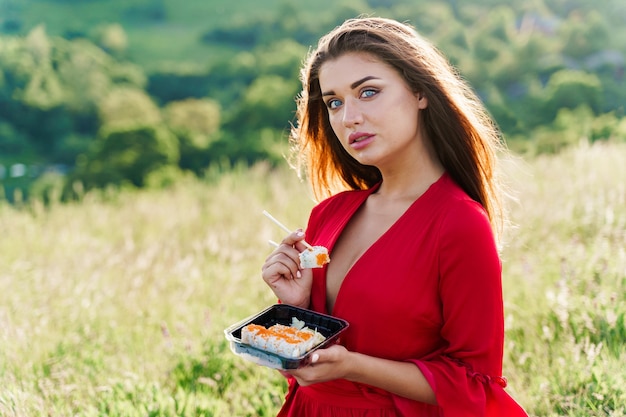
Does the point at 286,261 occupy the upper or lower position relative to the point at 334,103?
lower

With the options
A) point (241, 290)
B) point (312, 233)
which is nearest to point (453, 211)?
point (312, 233)

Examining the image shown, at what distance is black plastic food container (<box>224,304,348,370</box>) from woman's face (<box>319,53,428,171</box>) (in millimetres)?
473

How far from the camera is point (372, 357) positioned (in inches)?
63.0

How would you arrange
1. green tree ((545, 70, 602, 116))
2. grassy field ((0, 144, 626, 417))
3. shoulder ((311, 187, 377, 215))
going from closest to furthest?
shoulder ((311, 187, 377, 215)) → grassy field ((0, 144, 626, 417)) → green tree ((545, 70, 602, 116))

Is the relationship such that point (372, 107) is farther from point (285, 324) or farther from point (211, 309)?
point (211, 309)

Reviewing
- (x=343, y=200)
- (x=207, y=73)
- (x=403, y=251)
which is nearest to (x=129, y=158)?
(x=207, y=73)

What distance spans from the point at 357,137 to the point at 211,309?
2.68 meters

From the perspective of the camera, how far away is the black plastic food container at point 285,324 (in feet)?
4.89

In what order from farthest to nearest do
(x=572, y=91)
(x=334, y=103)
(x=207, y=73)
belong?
(x=207, y=73) → (x=572, y=91) → (x=334, y=103)

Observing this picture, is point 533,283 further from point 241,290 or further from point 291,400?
point 291,400

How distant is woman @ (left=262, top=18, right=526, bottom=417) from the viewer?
157 cm

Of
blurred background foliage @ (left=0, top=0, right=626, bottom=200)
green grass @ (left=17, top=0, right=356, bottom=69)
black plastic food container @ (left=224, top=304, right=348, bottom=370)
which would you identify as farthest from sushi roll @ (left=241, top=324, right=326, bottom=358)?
green grass @ (left=17, top=0, right=356, bottom=69)

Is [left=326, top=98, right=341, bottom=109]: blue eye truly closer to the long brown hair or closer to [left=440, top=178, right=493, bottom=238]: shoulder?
the long brown hair

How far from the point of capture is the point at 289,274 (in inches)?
74.9
